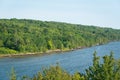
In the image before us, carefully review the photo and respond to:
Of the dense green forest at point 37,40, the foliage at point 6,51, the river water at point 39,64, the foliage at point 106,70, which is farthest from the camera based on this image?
the dense green forest at point 37,40

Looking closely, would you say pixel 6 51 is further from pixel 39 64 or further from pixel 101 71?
pixel 101 71

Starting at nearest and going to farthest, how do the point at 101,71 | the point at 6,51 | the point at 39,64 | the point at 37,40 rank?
the point at 101,71, the point at 39,64, the point at 6,51, the point at 37,40

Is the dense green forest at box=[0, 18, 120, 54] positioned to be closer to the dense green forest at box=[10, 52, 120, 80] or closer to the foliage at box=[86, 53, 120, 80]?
the dense green forest at box=[10, 52, 120, 80]

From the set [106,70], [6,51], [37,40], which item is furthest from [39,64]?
[106,70]

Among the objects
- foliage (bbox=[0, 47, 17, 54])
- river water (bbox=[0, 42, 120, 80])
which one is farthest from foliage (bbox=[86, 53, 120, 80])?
foliage (bbox=[0, 47, 17, 54])

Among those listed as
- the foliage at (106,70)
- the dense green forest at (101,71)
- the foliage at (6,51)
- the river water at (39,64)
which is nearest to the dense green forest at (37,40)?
the foliage at (6,51)

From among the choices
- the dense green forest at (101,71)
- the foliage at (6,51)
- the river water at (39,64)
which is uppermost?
the dense green forest at (101,71)

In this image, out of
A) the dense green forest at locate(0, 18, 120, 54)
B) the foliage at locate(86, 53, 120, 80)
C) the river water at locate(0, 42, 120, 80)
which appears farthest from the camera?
the dense green forest at locate(0, 18, 120, 54)

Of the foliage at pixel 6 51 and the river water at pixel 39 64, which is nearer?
the river water at pixel 39 64

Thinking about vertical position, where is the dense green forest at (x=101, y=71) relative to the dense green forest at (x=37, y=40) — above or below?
above

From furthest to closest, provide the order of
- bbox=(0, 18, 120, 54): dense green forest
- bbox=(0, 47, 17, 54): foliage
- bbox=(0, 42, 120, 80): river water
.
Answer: bbox=(0, 18, 120, 54): dense green forest < bbox=(0, 47, 17, 54): foliage < bbox=(0, 42, 120, 80): river water

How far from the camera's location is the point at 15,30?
129125 mm

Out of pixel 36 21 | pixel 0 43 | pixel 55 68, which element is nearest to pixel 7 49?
pixel 0 43

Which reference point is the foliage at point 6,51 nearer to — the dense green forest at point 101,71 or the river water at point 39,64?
the river water at point 39,64
